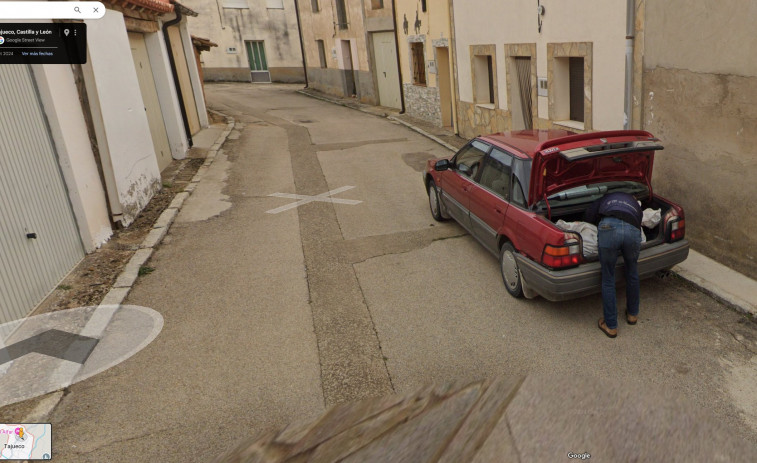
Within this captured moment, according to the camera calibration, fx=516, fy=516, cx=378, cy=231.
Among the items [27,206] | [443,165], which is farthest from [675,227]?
[27,206]

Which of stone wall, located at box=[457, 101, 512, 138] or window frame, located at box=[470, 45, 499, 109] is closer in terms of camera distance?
stone wall, located at box=[457, 101, 512, 138]

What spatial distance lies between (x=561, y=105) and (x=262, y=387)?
26.5 feet

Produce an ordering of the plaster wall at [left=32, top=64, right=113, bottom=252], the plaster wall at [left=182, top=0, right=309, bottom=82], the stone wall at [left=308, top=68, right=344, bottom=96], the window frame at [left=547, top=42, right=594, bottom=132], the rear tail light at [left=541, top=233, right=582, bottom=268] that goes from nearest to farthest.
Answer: the rear tail light at [left=541, top=233, right=582, bottom=268]
the plaster wall at [left=32, top=64, right=113, bottom=252]
the window frame at [left=547, top=42, right=594, bottom=132]
the stone wall at [left=308, top=68, right=344, bottom=96]
the plaster wall at [left=182, top=0, right=309, bottom=82]

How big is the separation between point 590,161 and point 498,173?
3.48 feet

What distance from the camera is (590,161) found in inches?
A: 219

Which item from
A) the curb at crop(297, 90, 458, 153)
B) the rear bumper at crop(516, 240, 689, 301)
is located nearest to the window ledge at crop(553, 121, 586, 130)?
the curb at crop(297, 90, 458, 153)

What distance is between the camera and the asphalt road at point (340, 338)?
4324 mm

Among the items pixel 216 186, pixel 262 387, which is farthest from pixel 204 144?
pixel 262 387

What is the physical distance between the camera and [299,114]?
21969mm

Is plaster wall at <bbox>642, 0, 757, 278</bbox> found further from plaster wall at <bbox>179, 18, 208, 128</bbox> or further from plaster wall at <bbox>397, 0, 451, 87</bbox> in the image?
plaster wall at <bbox>179, 18, 208, 128</bbox>

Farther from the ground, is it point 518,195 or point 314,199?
point 518,195

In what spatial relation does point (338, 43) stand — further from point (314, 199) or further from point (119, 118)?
point (119, 118)

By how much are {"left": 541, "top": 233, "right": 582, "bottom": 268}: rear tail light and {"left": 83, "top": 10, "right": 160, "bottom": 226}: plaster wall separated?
23.3ft

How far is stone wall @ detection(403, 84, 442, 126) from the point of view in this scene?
57.0ft
